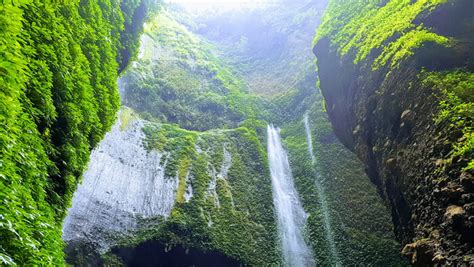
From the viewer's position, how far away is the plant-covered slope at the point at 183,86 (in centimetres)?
3106

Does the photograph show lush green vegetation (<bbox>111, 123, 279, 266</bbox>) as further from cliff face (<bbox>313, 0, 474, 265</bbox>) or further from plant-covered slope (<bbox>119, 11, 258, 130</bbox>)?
cliff face (<bbox>313, 0, 474, 265</bbox>)

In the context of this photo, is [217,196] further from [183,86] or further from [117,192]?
[183,86]

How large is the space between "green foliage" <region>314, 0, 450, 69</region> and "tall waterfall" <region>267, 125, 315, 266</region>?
9.67 meters

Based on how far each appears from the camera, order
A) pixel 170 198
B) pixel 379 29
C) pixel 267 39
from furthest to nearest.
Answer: pixel 267 39 < pixel 170 198 < pixel 379 29

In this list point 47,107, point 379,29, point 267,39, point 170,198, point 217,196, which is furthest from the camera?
point 267,39

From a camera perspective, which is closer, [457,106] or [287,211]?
[457,106]

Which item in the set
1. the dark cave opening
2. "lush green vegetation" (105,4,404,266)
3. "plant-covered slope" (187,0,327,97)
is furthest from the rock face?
"plant-covered slope" (187,0,327,97)

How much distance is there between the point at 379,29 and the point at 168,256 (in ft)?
55.3

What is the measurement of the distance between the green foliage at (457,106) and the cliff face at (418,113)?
3 cm

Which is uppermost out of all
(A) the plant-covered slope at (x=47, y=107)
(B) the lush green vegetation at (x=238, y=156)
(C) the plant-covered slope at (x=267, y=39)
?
(C) the plant-covered slope at (x=267, y=39)

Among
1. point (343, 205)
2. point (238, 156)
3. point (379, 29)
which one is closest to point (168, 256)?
point (238, 156)

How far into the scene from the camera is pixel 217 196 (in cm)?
2258

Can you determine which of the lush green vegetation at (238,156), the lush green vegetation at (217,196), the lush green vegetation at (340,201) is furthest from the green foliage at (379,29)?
the lush green vegetation at (217,196)

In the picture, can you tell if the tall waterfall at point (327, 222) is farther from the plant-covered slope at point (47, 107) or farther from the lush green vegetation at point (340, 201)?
the plant-covered slope at point (47, 107)
